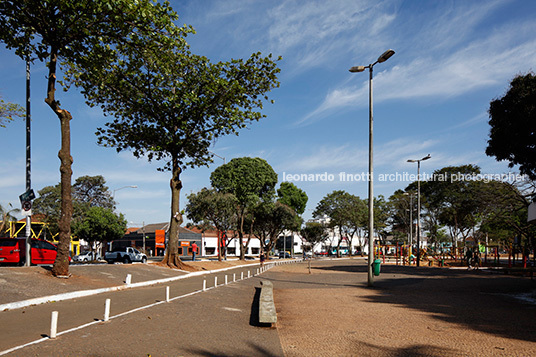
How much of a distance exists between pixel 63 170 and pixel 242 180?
34916 mm

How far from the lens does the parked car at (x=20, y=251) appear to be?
20.2m

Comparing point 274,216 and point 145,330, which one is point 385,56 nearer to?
point 145,330

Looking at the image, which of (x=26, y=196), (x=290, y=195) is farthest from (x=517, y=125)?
(x=290, y=195)

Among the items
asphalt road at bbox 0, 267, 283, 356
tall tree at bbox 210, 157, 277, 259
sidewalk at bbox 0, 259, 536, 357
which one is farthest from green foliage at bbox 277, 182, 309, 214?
asphalt road at bbox 0, 267, 283, 356

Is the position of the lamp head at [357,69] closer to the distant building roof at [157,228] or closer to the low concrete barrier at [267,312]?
the low concrete barrier at [267,312]

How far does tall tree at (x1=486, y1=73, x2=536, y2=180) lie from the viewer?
794 inches

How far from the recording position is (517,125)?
2066 cm

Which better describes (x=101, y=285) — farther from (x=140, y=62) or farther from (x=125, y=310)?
(x=140, y=62)

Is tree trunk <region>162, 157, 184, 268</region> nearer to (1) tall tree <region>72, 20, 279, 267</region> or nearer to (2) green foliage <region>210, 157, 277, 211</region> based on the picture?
(1) tall tree <region>72, 20, 279, 267</region>

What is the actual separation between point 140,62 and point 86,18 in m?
8.40

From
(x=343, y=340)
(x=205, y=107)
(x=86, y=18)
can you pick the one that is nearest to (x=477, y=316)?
(x=343, y=340)

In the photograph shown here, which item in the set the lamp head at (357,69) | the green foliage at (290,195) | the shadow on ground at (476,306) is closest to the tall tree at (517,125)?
the shadow on ground at (476,306)

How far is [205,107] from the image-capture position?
26266 mm

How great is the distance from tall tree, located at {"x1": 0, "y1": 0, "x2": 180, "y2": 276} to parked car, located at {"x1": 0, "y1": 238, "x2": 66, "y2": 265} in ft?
18.6
